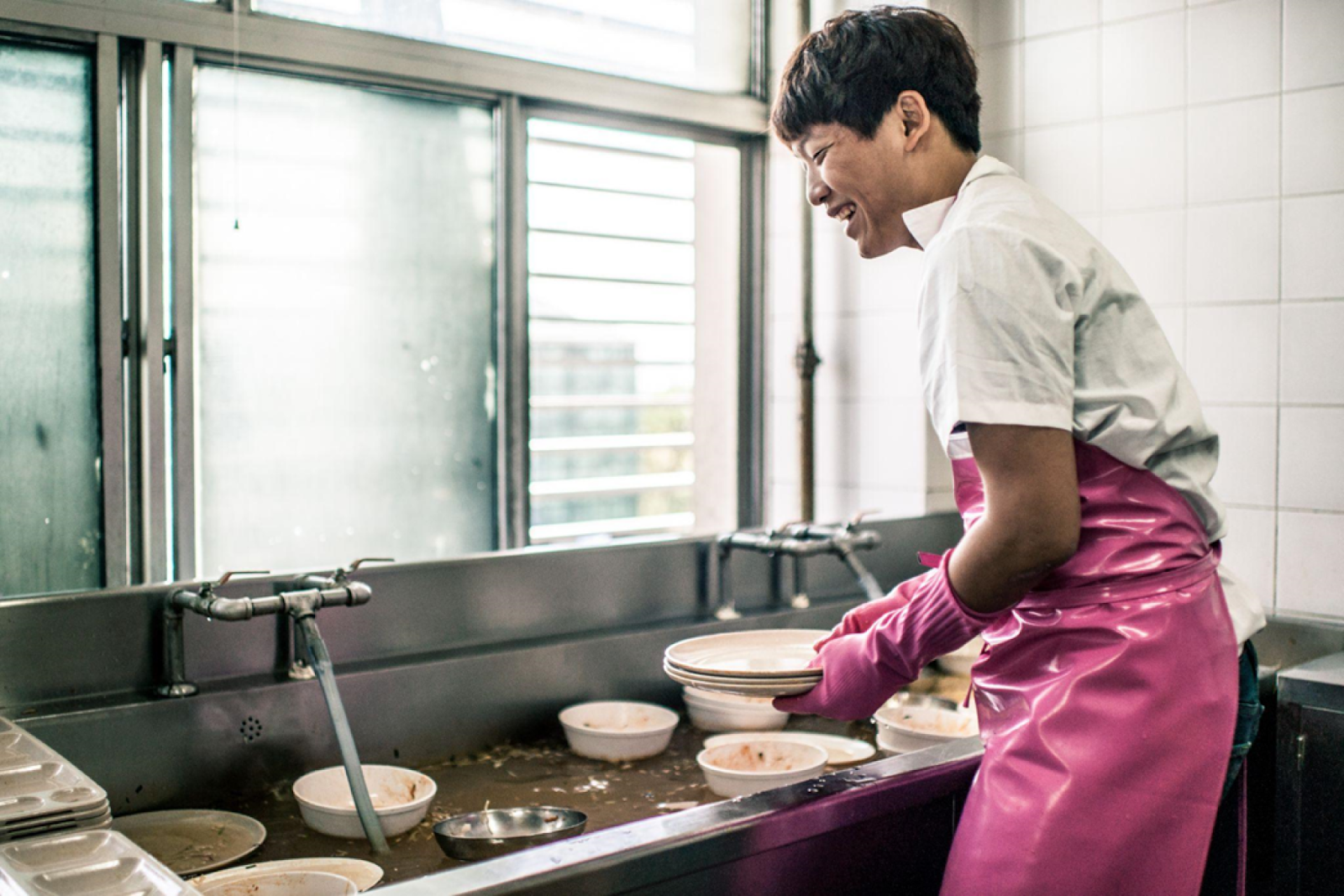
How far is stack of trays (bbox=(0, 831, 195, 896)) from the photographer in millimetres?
1006

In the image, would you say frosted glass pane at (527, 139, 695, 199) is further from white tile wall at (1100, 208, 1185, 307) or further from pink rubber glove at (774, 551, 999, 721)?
pink rubber glove at (774, 551, 999, 721)

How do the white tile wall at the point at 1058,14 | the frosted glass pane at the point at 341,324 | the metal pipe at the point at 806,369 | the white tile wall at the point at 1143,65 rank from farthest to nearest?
the metal pipe at the point at 806,369 < the white tile wall at the point at 1058,14 < the white tile wall at the point at 1143,65 < the frosted glass pane at the point at 341,324

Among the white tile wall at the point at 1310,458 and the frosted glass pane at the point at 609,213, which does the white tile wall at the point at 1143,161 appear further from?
the frosted glass pane at the point at 609,213

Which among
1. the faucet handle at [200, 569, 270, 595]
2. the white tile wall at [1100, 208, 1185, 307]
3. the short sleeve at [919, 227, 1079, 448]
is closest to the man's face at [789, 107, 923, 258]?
the short sleeve at [919, 227, 1079, 448]

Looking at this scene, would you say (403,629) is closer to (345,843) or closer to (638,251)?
(345,843)

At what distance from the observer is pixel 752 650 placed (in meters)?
1.70

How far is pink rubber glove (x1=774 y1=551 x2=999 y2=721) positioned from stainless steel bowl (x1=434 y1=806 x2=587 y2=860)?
330mm

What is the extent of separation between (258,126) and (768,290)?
4.68 ft

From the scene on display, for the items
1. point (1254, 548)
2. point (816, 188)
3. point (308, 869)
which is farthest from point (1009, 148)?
point (308, 869)

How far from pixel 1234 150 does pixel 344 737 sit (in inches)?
83.7

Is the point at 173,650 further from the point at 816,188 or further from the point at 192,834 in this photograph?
the point at 816,188

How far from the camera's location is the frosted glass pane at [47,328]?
6.71 feet

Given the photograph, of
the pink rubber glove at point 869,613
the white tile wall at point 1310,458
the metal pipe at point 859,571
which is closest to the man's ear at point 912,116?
the pink rubber glove at point 869,613

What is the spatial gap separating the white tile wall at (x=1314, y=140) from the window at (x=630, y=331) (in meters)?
1.36
